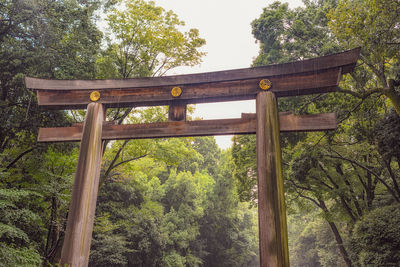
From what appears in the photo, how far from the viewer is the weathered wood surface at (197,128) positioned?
14.4 ft

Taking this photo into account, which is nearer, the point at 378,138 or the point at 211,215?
the point at 378,138

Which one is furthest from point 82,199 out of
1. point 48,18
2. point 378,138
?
point 378,138

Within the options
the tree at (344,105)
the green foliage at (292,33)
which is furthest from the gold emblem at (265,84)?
the green foliage at (292,33)

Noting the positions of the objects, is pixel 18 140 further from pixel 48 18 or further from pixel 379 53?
pixel 379 53

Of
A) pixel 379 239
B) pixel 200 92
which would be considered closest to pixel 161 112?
pixel 200 92

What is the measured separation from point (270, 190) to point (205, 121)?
1.61m

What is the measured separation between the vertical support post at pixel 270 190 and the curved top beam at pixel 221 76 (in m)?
0.46

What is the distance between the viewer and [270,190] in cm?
397

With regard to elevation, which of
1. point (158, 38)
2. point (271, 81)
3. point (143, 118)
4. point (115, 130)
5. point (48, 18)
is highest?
point (158, 38)

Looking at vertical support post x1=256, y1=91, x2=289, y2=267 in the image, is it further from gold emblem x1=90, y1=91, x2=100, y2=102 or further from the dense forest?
the dense forest

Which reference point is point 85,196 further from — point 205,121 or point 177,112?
point 205,121

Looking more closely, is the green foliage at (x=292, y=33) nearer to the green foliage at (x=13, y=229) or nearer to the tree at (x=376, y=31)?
the tree at (x=376, y=31)

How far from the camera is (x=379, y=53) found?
262 inches

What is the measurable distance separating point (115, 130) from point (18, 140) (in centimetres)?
580
